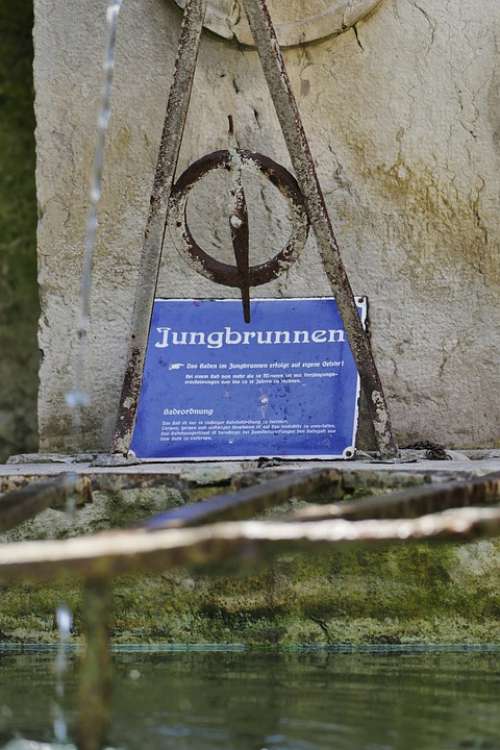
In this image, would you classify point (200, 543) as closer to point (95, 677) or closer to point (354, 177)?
point (95, 677)

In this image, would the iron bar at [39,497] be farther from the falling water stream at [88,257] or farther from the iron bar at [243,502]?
the falling water stream at [88,257]

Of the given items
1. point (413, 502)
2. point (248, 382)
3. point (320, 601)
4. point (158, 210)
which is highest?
point (158, 210)

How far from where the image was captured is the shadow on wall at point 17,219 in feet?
16.4

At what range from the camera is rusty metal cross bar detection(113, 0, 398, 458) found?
311cm

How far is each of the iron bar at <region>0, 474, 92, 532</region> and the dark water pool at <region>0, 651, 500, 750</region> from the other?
32cm

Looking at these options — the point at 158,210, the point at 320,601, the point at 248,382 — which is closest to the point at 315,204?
the point at 158,210

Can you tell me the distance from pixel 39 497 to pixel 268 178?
1.18 m

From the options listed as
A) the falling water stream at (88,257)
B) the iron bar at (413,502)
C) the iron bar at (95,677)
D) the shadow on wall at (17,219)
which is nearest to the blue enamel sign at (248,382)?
the falling water stream at (88,257)

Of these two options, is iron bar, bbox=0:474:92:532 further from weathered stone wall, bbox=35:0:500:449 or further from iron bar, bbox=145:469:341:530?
weathered stone wall, bbox=35:0:500:449

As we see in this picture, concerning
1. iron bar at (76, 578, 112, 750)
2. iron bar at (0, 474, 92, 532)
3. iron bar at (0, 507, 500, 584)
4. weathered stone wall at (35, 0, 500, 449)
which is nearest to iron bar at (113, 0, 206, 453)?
iron bar at (0, 474, 92, 532)

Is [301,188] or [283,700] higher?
[301,188]

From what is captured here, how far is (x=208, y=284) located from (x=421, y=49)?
83 cm

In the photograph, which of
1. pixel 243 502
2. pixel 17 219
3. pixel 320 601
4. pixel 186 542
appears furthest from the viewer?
pixel 17 219

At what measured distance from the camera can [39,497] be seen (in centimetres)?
231
